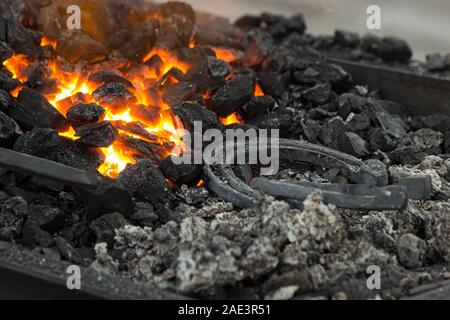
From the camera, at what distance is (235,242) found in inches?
108

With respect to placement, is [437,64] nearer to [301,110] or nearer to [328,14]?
[301,110]

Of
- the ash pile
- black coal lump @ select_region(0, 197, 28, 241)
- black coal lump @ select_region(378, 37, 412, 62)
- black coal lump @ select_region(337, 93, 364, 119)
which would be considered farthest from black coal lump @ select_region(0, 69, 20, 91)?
black coal lump @ select_region(378, 37, 412, 62)

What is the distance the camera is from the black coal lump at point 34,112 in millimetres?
3666

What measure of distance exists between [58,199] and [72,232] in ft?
0.99

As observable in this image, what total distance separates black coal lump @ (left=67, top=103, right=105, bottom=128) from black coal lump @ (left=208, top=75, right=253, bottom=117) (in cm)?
88

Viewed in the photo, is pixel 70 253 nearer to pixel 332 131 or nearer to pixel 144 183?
pixel 144 183

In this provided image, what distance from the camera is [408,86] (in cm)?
517

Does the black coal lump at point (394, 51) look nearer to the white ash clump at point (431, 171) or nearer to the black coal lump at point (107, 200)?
the white ash clump at point (431, 171)

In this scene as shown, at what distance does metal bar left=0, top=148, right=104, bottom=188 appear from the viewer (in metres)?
2.90

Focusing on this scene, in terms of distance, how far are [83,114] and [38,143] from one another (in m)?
0.39

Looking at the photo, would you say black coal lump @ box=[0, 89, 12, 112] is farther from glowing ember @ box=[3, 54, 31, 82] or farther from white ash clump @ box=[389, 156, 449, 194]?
white ash clump @ box=[389, 156, 449, 194]

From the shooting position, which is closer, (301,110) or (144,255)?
(144,255)

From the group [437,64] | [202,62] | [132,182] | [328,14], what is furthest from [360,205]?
[328,14]

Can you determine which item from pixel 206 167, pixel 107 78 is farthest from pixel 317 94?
pixel 107 78
